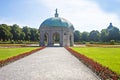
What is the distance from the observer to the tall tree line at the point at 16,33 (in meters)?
96.3

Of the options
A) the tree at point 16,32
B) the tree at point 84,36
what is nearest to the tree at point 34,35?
the tree at point 16,32

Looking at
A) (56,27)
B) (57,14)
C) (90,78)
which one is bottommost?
(90,78)

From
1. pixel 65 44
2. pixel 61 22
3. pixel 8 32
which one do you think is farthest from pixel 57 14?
pixel 8 32

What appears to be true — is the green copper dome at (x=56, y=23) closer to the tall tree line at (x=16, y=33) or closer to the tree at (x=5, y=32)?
the tree at (x=5, y=32)

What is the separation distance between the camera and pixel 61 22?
65.2m

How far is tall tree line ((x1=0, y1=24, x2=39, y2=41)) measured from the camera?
316 feet

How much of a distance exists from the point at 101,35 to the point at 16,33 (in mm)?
39246

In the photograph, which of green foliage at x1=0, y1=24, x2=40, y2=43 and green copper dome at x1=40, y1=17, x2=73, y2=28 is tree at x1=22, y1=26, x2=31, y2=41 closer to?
green foliage at x1=0, y1=24, x2=40, y2=43

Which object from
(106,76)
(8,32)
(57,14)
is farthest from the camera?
(8,32)

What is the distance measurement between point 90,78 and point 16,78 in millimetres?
3724

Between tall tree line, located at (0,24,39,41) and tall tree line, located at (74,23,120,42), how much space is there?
2159 cm

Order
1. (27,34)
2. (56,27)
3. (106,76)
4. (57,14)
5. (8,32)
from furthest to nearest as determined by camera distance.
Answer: (27,34), (8,32), (57,14), (56,27), (106,76)

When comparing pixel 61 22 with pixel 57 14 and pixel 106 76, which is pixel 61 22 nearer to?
pixel 57 14

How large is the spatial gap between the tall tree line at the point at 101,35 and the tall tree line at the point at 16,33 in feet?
70.8
